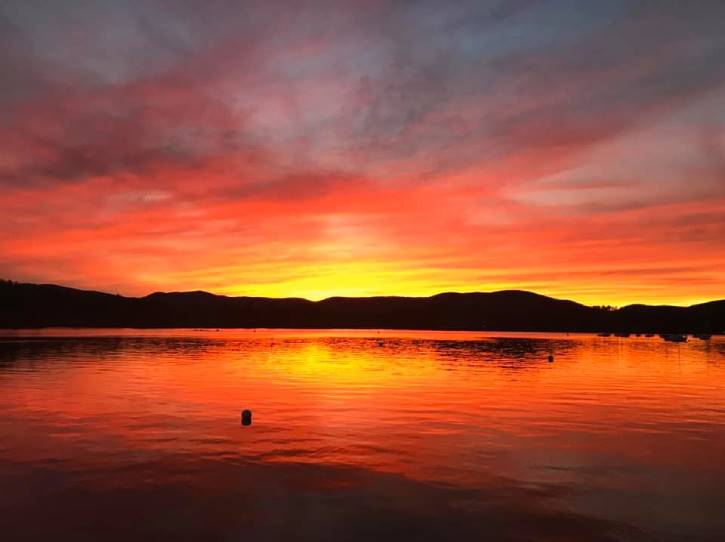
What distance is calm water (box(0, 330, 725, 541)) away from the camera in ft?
59.5

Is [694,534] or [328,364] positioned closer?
[694,534]

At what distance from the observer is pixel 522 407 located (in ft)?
144

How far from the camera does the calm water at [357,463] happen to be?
18.1 m

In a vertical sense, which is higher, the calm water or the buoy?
the buoy

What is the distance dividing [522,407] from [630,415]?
7.44 m

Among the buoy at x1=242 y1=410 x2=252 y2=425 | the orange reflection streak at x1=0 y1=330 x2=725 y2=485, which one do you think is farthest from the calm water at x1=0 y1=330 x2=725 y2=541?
the buoy at x1=242 y1=410 x2=252 y2=425

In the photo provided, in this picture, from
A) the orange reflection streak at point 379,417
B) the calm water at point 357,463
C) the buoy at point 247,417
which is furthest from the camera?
the buoy at point 247,417

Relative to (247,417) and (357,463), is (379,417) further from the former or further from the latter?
(357,463)

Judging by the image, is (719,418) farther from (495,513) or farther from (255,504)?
(255,504)

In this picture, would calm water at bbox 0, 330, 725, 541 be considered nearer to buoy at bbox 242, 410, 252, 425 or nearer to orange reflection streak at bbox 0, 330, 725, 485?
orange reflection streak at bbox 0, 330, 725, 485

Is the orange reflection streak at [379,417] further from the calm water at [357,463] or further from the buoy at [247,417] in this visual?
the buoy at [247,417]

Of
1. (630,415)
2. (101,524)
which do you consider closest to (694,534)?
(101,524)

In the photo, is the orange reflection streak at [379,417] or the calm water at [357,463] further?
the orange reflection streak at [379,417]

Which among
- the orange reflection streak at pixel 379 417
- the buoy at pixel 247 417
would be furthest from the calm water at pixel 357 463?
the buoy at pixel 247 417
